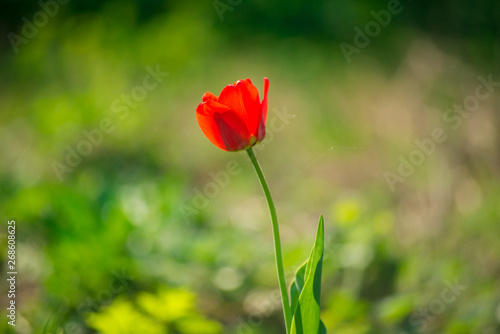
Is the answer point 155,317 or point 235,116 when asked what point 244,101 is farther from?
point 155,317

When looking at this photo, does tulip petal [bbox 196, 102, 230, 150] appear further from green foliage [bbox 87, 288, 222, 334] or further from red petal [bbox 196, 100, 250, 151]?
green foliage [bbox 87, 288, 222, 334]

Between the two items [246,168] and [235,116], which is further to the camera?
[246,168]

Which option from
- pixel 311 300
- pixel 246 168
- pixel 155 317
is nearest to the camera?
pixel 311 300

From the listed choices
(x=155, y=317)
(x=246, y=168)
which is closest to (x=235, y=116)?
(x=155, y=317)

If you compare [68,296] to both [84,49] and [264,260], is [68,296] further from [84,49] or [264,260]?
[84,49]

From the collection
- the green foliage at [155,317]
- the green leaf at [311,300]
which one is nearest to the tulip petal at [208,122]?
the green leaf at [311,300]

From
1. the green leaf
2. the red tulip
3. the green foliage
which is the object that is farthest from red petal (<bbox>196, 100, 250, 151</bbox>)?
the green foliage
